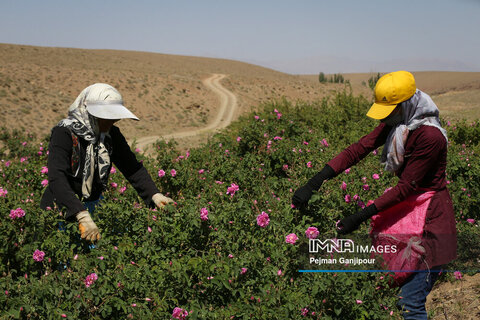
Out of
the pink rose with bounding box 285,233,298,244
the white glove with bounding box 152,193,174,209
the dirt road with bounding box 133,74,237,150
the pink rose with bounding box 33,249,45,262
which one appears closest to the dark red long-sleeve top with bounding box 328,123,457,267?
the pink rose with bounding box 285,233,298,244

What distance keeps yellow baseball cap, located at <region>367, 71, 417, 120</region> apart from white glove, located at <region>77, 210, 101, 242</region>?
191 cm

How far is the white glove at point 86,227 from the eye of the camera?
105 inches

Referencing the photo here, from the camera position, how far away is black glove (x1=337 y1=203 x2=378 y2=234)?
244cm

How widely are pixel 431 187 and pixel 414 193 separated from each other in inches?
4.0

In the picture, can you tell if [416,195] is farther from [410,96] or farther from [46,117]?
[46,117]

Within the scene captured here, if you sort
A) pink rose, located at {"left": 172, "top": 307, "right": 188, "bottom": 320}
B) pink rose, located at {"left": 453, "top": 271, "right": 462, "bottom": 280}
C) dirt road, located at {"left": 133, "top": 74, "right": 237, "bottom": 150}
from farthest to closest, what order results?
dirt road, located at {"left": 133, "top": 74, "right": 237, "bottom": 150} → pink rose, located at {"left": 453, "top": 271, "right": 462, "bottom": 280} → pink rose, located at {"left": 172, "top": 307, "right": 188, "bottom": 320}

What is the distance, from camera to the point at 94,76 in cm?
2742

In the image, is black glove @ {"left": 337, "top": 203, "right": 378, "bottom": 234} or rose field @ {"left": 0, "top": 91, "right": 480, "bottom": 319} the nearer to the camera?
rose field @ {"left": 0, "top": 91, "right": 480, "bottom": 319}

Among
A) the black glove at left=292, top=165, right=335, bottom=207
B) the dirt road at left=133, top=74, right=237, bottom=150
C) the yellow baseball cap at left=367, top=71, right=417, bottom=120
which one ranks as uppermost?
the yellow baseball cap at left=367, top=71, right=417, bottom=120

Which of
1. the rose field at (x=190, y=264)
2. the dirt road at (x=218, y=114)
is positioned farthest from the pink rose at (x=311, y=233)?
the dirt road at (x=218, y=114)

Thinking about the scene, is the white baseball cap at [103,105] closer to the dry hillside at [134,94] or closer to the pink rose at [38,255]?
the pink rose at [38,255]

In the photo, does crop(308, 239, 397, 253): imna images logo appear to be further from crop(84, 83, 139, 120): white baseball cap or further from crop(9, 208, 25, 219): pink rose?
crop(9, 208, 25, 219): pink rose

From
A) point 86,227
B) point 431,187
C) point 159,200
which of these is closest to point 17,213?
point 86,227

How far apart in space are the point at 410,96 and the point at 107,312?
7.03 ft
